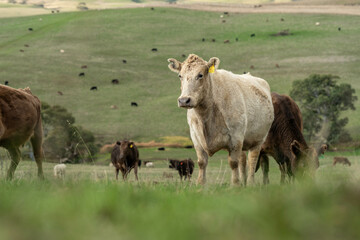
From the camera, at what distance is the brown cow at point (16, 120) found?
36.2 ft

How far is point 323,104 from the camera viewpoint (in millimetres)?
55469

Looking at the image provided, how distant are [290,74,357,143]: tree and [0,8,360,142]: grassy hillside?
303 centimetres

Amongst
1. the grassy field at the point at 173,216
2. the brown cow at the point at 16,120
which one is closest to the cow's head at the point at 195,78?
the brown cow at the point at 16,120

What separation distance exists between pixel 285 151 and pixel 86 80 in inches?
2608

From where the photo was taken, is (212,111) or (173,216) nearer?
(173,216)

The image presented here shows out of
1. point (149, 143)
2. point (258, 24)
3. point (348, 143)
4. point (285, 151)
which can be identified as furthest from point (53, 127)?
point (258, 24)

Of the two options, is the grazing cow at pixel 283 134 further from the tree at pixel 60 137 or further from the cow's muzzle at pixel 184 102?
the tree at pixel 60 137

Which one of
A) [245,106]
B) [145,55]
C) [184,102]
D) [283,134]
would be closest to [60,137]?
[283,134]

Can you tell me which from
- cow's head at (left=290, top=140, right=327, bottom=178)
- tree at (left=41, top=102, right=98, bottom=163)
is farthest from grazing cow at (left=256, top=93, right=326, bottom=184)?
tree at (left=41, top=102, right=98, bottom=163)

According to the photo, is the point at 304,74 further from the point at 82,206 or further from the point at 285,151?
the point at 82,206

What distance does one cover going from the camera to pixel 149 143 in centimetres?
5484

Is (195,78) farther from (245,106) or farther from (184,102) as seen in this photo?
(245,106)

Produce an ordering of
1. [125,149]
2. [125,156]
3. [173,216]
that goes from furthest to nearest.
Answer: [125,149] → [125,156] → [173,216]

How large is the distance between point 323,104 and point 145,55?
44.8 m
